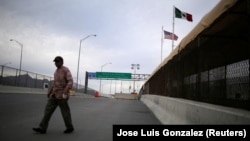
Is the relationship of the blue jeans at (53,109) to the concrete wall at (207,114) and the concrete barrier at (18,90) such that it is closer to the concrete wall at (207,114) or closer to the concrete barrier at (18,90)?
the concrete wall at (207,114)

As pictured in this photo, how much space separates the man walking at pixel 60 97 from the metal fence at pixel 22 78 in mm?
27468

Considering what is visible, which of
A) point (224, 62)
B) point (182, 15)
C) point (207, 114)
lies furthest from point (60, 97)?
point (182, 15)

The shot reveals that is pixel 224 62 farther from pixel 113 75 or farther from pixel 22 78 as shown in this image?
pixel 113 75

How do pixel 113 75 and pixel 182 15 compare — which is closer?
pixel 182 15

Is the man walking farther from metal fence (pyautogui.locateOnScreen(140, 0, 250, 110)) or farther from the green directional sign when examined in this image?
the green directional sign

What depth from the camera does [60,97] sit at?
27.8ft

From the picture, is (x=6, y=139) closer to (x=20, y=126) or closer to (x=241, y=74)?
(x=20, y=126)

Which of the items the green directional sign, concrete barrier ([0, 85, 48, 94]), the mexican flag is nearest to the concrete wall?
the mexican flag

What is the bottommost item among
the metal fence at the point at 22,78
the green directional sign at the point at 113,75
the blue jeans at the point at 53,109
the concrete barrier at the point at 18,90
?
the blue jeans at the point at 53,109

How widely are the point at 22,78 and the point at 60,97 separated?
1305 inches

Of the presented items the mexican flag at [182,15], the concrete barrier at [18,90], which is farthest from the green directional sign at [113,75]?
the mexican flag at [182,15]

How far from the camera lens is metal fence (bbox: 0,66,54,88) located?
35062 mm

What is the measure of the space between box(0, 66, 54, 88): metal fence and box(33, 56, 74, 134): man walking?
27468 mm

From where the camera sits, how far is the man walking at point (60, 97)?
331 inches
